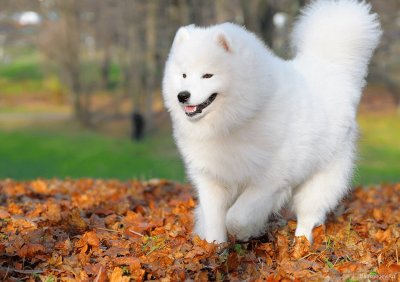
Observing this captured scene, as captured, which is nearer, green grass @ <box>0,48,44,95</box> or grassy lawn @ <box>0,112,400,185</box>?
grassy lawn @ <box>0,112,400,185</box>

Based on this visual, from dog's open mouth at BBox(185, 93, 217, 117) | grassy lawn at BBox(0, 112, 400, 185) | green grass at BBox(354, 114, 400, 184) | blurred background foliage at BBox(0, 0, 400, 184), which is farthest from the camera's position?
grassy lawn at BBox(0, 112, 400, 185)

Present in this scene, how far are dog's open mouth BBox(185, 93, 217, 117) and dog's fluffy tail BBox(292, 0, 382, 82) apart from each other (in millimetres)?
1375

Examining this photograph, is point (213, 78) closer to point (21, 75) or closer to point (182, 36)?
point (182, 36)

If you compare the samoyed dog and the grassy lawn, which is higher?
the samoyed dog

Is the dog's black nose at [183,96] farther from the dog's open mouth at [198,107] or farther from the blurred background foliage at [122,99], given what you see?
the blurred background foliage at [122,99]

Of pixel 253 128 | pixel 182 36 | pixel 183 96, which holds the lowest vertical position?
pixel 253 128

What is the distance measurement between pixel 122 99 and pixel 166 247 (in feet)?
107

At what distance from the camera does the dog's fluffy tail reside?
4.80 meters

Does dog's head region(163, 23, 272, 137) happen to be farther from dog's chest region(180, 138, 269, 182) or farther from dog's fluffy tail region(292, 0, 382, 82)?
dog's fluffy tail region(292, 0, 382, 82)

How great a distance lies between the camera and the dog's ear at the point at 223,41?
3818mm

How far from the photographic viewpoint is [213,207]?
4.19 meters

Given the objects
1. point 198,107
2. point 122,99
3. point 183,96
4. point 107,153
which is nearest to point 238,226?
point 198,107

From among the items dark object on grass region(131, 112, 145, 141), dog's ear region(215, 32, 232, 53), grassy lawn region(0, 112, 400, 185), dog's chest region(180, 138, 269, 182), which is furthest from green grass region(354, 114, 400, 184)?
dog's ear region(215, 32, 232, 53)

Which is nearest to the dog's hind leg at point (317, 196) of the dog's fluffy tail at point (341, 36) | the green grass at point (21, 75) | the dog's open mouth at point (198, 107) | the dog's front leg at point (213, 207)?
the dog's front leg at point (213, 207)
